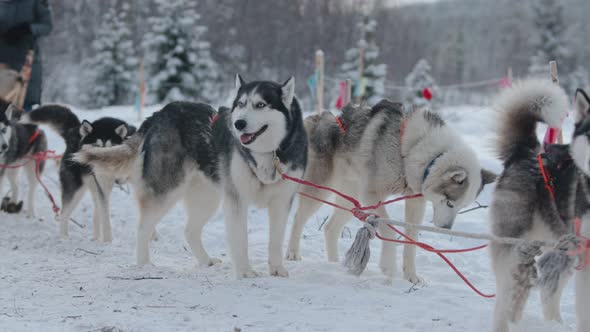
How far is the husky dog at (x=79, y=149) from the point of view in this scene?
5531 mm

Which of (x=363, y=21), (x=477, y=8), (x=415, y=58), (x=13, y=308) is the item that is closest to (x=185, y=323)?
(x=13, y=308)

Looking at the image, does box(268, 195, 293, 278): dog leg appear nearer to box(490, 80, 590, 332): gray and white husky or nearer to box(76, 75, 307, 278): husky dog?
box(76, 75, 307, 278): husky dog

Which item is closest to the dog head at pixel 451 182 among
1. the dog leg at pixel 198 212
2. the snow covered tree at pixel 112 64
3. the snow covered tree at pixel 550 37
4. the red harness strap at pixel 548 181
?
the red harness strap at pixel 548 181

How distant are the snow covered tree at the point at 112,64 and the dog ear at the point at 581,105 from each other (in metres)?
30.4

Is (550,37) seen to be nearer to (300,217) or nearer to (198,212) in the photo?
(300,217)

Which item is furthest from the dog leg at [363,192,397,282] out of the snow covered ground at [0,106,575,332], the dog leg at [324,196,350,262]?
the dog leg at [324,196,350,262]

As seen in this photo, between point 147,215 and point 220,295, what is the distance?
1254 mm

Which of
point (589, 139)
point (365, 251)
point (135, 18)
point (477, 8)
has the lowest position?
point (365, 251)

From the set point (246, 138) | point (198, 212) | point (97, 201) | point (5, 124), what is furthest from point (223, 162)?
point (5, 124)

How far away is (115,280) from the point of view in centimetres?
372

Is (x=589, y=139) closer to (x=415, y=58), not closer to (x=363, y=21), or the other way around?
(x=363, y=21)

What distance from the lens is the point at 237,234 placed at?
12.9 ft

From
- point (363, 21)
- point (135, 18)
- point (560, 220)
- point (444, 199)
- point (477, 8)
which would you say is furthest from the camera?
point (477, 8)

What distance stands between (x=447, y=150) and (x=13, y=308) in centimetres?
312
